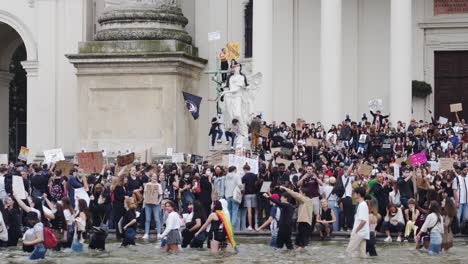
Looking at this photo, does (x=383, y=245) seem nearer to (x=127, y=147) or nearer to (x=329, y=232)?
(x=329, y=232)

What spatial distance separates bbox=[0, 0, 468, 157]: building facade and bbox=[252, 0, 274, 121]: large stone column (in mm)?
38

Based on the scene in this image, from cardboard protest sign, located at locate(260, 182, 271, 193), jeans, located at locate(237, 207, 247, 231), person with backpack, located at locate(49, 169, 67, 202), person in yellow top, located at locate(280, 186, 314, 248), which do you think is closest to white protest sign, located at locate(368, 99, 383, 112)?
jeans, located at locate(237, 207, 247, 231)

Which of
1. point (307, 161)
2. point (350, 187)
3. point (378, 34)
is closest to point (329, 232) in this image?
point (350, 187)

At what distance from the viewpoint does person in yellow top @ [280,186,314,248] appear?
1204 inches

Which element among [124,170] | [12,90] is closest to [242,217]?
[124,170]

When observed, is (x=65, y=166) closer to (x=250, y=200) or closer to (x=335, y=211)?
(x=250, y=200)

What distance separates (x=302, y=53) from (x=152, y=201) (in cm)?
2058

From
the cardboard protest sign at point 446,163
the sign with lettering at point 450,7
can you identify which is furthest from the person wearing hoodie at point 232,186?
the sign with lettering at point 450,7

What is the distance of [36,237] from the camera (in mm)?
28391

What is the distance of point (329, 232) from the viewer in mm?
34062

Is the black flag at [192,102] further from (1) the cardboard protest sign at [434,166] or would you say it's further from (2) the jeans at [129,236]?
(2) the jeans at [129,236]

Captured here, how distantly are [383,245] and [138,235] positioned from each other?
6.68 meters

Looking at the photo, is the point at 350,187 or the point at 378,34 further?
the point at 378,34

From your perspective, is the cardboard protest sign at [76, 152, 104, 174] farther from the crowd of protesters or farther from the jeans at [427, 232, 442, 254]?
the jeans at [427, 232, 442, 254]
